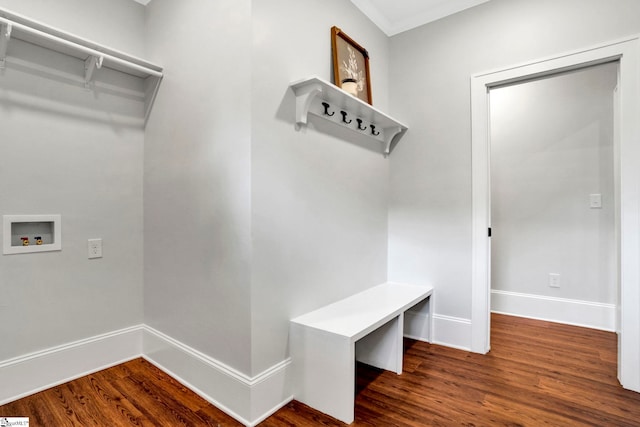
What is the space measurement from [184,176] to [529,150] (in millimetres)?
3219

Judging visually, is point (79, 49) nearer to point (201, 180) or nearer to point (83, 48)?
point (83, 48)

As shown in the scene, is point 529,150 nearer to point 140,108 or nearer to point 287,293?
point 287,293

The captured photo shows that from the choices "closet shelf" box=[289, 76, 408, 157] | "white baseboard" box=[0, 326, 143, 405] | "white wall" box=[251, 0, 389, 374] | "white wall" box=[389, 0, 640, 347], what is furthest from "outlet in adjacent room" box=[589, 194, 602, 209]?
"white baseboard" box=[0, 326, 143, 405]

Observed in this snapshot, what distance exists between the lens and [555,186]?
320 centimetres

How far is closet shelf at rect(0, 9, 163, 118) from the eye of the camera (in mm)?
1677

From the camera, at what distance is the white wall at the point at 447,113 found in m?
2.26

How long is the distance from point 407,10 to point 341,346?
2.54 meters

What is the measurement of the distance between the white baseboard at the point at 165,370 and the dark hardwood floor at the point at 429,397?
0.19ft

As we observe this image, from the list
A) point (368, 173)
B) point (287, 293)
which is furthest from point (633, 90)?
point (287, 293)

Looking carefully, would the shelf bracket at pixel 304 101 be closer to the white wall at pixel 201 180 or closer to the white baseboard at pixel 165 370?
the white wall at pixel 201 180

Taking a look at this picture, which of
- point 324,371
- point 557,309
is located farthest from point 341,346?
point 557,309

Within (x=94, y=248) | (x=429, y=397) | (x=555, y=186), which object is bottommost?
(x=429, y=397)

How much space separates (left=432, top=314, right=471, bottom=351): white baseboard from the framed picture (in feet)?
5.94

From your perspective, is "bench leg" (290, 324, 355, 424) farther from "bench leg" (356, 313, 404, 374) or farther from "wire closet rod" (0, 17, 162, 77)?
"wire closet rod" (0, 17, 162, 77)
